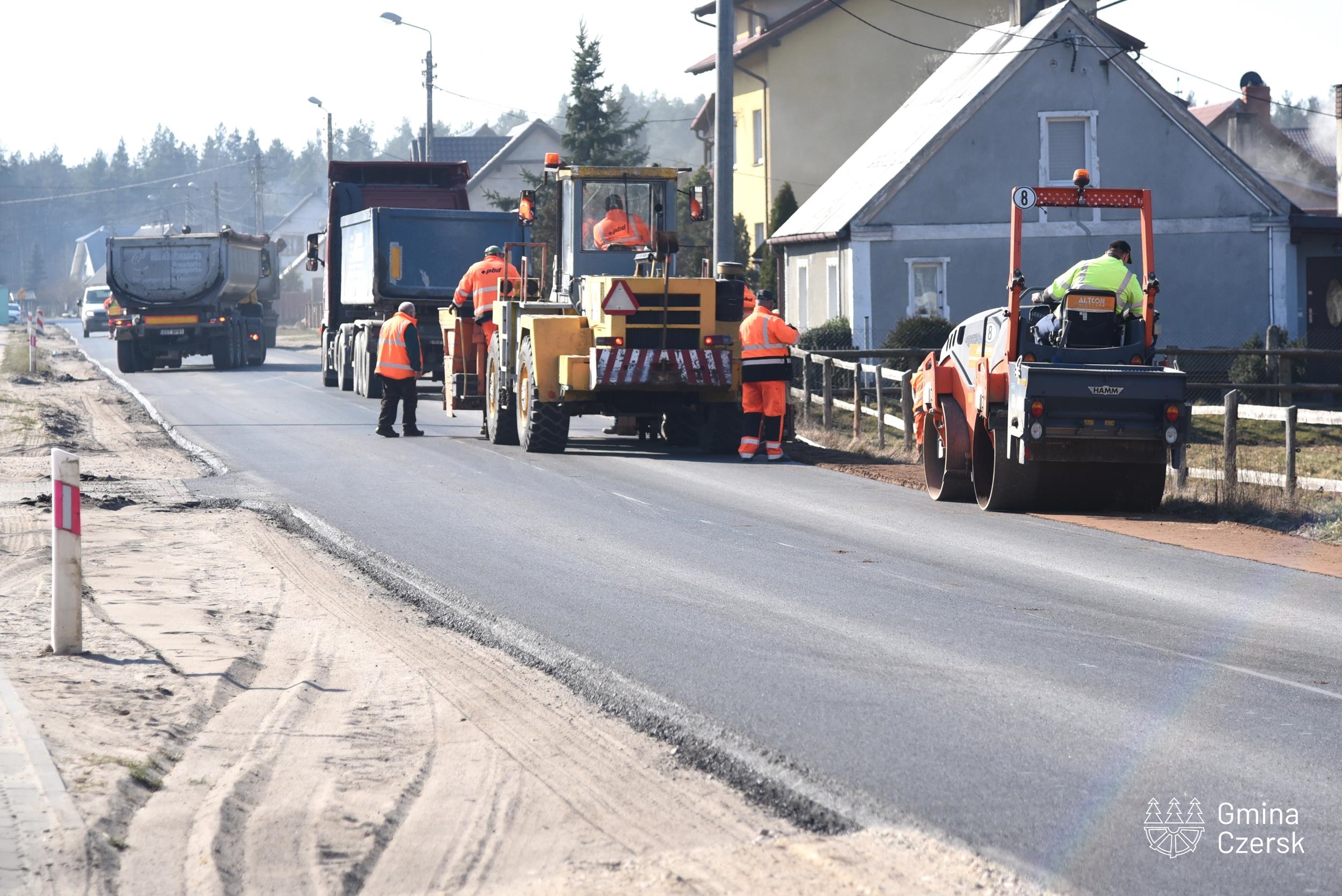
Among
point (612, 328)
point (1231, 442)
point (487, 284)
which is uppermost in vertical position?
point (487, 284)

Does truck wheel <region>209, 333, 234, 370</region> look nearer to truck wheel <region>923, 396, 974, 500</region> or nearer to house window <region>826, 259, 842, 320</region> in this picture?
house window <region>826, 259, 842, 320</region>

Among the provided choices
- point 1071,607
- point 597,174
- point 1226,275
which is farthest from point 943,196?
point 1071,607

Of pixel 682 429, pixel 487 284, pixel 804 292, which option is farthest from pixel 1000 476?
pixel 804 292

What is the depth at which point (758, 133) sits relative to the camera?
48031mm

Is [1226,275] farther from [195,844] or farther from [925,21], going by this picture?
[195,844]

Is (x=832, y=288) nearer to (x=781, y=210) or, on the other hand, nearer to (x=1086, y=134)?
(x=1086, y=134)

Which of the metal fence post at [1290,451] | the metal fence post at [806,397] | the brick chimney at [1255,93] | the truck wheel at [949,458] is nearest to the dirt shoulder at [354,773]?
the truck wheel at [949,458]

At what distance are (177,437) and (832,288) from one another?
16.8 metres

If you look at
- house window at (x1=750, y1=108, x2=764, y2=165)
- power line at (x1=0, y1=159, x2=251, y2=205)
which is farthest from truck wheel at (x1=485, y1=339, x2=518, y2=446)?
power line at (x1=0, y1=159, x2=251, y2=205)

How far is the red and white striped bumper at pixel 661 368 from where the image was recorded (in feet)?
A: 55.9

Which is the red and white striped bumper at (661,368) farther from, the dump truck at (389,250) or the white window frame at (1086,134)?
the white window frame at (1086,134)

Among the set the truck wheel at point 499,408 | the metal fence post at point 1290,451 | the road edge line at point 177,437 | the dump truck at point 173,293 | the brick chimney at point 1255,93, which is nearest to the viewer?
the metal fence post at point 1290,451

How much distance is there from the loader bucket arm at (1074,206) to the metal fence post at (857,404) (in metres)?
7.09

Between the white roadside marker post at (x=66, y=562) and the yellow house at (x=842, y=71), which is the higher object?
the yellow house at (x=842, y=71)
